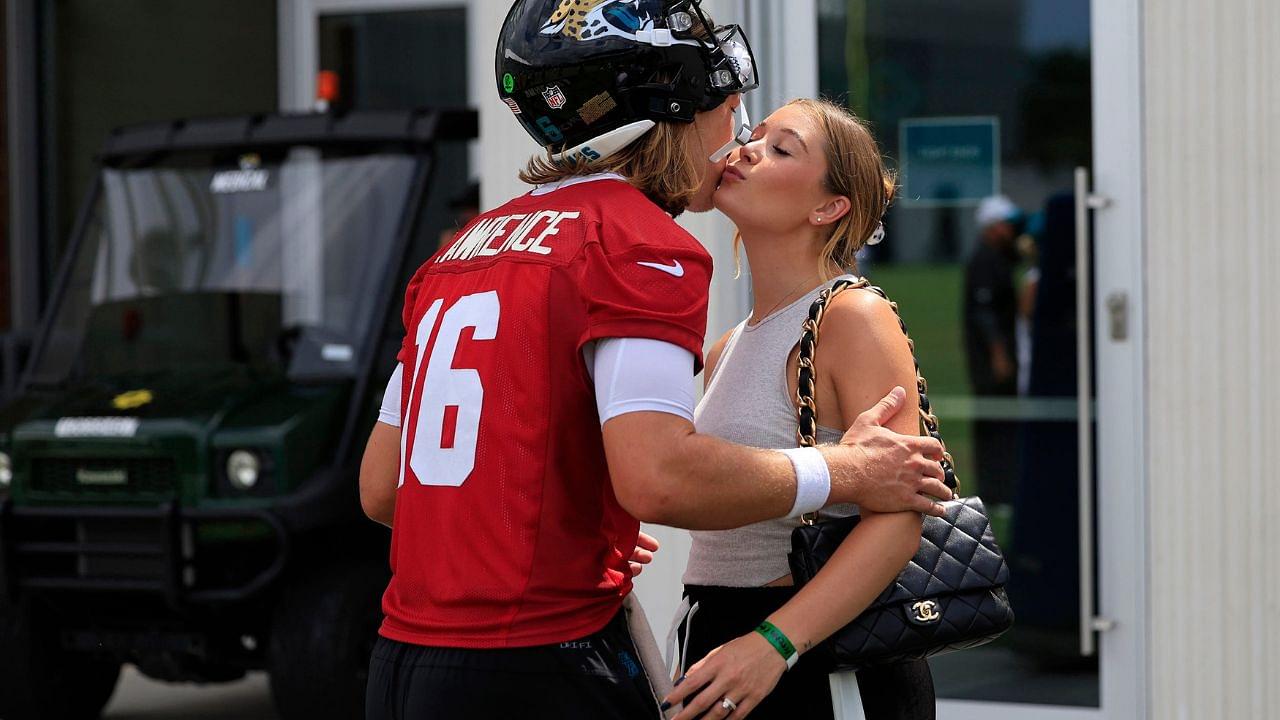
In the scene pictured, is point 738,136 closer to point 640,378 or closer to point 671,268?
point 671,268

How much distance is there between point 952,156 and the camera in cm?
504

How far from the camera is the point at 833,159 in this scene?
2.57m

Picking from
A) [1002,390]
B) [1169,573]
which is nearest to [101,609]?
[1002,390]

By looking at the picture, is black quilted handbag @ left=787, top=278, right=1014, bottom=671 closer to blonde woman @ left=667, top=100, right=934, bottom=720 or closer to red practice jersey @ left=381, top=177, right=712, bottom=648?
blonde woman @ left=667, top=100, right=934, bottom=720

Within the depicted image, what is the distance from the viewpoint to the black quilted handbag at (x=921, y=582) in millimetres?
2254

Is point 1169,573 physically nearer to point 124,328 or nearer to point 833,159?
point 833,159

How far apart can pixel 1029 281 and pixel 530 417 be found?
11.6 ft

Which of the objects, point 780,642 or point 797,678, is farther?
point 797,678

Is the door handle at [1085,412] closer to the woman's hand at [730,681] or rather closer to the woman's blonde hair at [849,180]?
the woman's blonde hair at [849,180]

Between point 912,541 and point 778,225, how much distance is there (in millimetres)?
591

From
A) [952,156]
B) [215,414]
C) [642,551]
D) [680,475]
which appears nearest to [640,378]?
[680,475]

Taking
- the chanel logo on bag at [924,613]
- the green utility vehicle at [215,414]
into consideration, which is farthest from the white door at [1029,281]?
the chanel logo on bag at [924,613]

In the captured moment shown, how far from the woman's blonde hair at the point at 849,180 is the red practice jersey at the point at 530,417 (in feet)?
1.73

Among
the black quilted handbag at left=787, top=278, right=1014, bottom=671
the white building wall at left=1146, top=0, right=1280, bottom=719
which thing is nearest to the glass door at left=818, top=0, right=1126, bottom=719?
the white building wall at left=1146, top=0, right=1280, bottom=719
